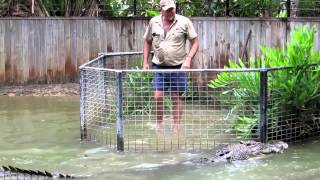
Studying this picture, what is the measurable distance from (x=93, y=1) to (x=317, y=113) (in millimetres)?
6855

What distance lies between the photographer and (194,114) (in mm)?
8094

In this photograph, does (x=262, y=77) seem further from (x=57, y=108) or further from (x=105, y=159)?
(x=57, y=108)

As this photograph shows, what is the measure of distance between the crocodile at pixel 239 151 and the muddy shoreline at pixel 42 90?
5334 millimetres

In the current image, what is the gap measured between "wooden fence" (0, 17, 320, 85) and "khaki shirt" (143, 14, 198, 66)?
165 inches

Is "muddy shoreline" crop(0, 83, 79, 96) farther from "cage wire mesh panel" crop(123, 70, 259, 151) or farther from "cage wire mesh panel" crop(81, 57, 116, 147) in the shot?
"cage wire mesh panel" crop(81, 57, 116, 147)

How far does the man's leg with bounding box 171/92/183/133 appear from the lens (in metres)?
7.44

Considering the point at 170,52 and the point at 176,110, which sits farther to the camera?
the point at 170,52

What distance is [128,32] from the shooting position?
40.2 feet

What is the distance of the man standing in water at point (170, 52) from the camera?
752 centimetres

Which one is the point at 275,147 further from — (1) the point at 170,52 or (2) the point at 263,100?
(1) the point at 170,52

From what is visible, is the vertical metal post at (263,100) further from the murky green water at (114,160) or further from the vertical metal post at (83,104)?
the vertical metal post at (83,104)

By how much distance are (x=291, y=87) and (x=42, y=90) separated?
19.5ft

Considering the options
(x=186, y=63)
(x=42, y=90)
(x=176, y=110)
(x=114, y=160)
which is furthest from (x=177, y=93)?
(x=42, y=90)

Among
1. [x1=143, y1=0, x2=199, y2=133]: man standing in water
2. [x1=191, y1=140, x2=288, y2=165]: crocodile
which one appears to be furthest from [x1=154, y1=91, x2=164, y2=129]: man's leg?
[x1=191, y1=140, x2=288, y2=165]: crocodile
